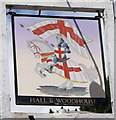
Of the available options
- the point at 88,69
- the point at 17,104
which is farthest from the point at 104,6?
the point at 17,104

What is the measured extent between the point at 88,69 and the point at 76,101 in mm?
326

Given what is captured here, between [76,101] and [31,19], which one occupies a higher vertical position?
[31,19]

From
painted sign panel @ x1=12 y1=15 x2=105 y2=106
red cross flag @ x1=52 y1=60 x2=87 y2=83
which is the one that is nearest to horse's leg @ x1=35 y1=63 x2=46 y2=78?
painted sign panel @ x1=12 y1=15 x2=105 y2=106

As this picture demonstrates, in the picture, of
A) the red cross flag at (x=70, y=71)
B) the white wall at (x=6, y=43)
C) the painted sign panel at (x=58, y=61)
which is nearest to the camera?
the white wall at (x=6, y=43)

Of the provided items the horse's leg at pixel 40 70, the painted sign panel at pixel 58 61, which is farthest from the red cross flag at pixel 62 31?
the horse's leg at pixel 40 70

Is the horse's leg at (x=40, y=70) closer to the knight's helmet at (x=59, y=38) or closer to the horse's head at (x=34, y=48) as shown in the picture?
the horse's head at (x=34, y=48)

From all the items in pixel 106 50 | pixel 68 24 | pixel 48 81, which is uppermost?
pixel 68 24

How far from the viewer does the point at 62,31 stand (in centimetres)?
423

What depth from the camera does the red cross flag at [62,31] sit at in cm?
416

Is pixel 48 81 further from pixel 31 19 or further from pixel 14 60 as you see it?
pixel 31 19

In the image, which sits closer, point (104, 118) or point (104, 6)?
point (104, 118)

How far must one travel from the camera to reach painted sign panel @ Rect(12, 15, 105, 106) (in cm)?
394

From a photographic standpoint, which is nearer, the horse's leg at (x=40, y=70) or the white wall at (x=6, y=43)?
the white wall at (x=6, y=43)

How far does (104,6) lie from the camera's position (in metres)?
4.28
